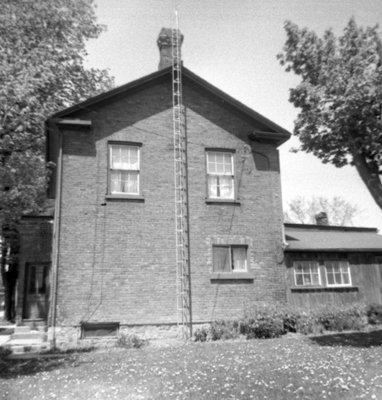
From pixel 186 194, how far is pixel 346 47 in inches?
260

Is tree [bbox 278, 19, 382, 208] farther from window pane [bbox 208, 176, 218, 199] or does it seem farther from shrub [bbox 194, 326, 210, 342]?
shrub [bbox 194, 326, 210, 342]

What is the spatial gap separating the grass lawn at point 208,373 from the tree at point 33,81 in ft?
16.2

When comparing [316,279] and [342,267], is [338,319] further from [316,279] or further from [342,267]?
[342,267]

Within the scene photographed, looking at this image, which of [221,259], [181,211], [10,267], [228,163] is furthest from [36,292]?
[228,163]

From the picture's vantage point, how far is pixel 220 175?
1502cm

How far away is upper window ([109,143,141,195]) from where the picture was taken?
13922 millimetres

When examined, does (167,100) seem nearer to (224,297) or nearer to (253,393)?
(224,297)

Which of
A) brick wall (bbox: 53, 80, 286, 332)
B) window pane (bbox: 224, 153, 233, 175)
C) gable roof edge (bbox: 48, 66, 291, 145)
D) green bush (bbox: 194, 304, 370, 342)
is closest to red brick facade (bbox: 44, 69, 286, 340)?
brick wall (bbox: 53, 80, 286, 332)

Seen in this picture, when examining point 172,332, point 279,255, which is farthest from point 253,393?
point 279,255

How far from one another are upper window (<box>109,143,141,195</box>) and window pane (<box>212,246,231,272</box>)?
133 inches

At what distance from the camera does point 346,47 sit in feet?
38.2

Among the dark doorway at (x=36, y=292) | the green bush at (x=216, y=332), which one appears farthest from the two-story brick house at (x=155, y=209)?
the dark doorway at (x=36, y=292)

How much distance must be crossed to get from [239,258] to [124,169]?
4.99 metres

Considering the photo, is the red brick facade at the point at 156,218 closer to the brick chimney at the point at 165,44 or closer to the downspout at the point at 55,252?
the downspout at the point at 55,252
